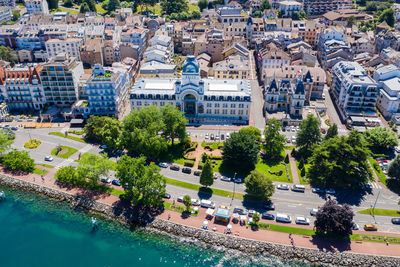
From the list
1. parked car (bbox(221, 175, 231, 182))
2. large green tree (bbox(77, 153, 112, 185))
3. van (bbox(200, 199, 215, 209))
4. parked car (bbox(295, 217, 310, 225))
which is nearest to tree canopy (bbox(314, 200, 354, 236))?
parked car (bbox(295, 217, 310, 225))

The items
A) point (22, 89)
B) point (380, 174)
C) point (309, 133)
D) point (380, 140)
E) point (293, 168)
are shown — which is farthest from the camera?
point (22, 89)

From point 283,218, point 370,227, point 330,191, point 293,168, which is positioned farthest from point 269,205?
point 370,227

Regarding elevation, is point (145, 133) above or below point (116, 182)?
above

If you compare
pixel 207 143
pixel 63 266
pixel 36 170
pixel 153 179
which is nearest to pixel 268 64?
pixel 207 143

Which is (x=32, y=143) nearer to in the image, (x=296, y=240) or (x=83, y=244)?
(x=83, y=244)

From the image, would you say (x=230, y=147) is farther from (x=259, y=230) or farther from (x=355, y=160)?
(x=355, y=160)
